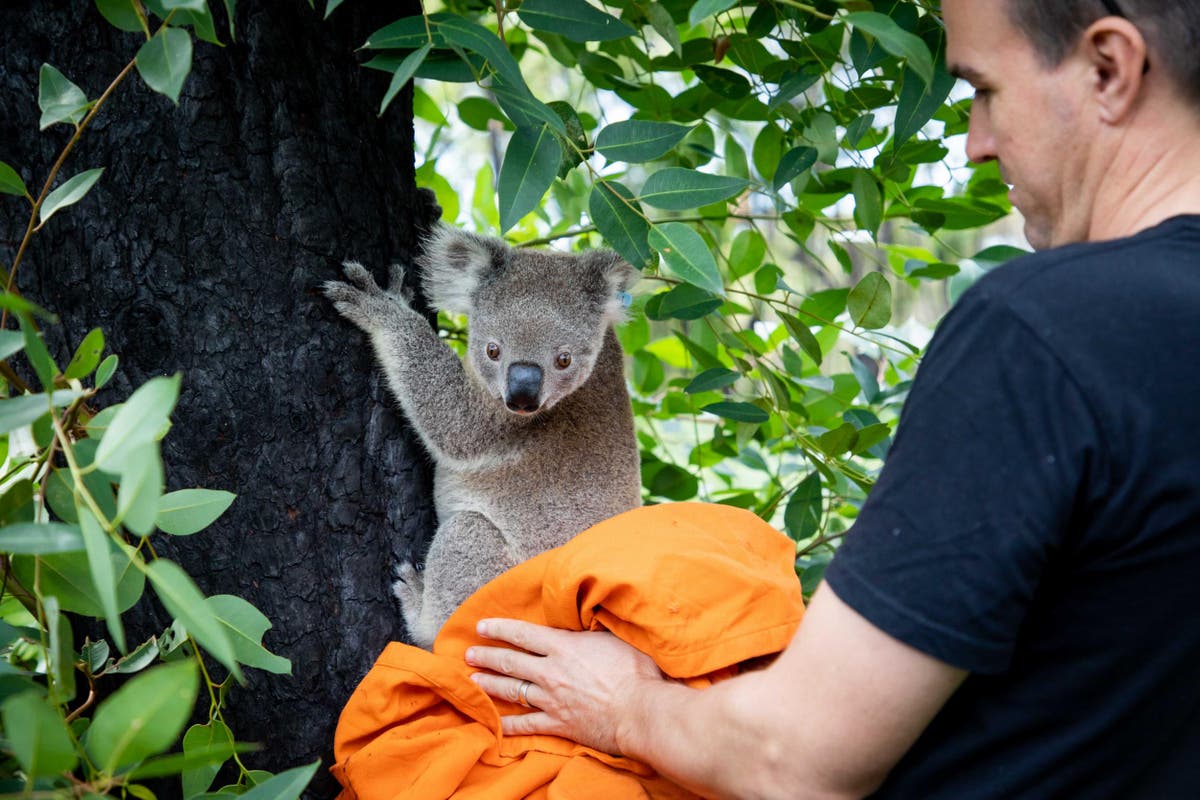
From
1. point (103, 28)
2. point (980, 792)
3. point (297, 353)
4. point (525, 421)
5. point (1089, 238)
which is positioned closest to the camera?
point (980, 792)

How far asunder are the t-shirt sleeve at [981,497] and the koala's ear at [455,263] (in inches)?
60.8

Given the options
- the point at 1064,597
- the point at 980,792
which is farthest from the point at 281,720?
the point at 1064,597

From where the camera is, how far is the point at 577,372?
2865mm

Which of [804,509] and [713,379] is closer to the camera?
[713,379]

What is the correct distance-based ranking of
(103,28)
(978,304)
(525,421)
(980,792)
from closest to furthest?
(978,304)
(980,792)
(103,28)
(525,421)

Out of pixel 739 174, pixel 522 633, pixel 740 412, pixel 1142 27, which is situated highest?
pixel 1142 27

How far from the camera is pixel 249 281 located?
6.31 feet

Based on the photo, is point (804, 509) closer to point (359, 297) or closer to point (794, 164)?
point (794, 164)

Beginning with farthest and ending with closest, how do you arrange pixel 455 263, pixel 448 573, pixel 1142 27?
pixel 455 263 < pixel 448 573 < pixel 1142 27

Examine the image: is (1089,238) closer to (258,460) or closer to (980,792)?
(980,792)

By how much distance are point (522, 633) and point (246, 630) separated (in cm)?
54

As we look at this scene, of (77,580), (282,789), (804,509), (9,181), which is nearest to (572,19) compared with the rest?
(9,181)

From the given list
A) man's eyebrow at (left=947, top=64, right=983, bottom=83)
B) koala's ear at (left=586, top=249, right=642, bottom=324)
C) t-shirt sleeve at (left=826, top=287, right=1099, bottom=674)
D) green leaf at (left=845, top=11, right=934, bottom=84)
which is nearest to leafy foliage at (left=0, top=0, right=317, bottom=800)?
t-shirt sleeve at (left=826, top=287, right=1099, bottom=674)

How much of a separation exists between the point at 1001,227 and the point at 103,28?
15.5 meters
